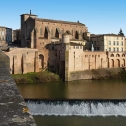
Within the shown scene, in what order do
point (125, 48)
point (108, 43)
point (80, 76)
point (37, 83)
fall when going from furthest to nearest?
point (125, 48), point (108, 43), point (80, 76), point (37, 83)

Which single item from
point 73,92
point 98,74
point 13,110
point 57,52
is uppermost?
point 57,52

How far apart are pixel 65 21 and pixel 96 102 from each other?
39432mm

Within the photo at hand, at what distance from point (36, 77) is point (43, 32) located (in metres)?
15.1

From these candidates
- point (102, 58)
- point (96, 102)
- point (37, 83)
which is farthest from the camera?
point (102, 58)

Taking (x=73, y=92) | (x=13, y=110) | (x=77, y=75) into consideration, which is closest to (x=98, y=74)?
(x=77, y=75)

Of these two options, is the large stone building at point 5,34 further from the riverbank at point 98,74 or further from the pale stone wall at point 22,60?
the riverbank at point 98,74

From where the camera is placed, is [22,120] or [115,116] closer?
[22,120]

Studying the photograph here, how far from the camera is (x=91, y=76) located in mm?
44625

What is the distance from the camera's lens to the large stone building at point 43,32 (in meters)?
48.0

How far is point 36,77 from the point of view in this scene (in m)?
40.2

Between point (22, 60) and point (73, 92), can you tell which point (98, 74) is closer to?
point (22, 60)

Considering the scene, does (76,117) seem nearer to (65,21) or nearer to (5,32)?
(65,21)

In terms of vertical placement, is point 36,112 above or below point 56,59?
below

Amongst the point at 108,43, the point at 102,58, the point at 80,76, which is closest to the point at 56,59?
the point at 80,76
